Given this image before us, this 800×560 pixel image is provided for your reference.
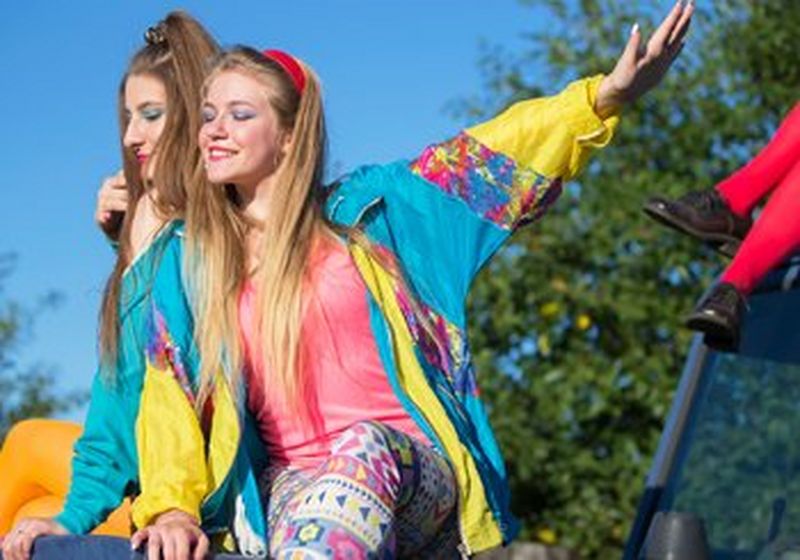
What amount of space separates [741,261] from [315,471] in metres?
1.31

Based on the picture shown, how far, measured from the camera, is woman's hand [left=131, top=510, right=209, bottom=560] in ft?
11.1

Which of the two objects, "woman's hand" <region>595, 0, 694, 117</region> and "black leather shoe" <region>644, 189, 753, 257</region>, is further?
"black leather shoe" <region>644, 189, 753, 257</region>

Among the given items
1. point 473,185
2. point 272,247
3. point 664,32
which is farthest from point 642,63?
point 272,247

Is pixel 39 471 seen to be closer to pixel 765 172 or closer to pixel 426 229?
pixel 426 229

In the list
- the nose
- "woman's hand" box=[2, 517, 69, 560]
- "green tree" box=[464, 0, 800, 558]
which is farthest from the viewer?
"green tree" box=[464, 0, 800, 558]

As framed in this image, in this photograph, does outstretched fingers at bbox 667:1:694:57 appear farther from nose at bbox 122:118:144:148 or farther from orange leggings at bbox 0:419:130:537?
orange leggings at bbox 0:419:130:537

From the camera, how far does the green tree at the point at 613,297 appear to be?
944 centimetres

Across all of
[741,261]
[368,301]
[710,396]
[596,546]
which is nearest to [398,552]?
[368,301]

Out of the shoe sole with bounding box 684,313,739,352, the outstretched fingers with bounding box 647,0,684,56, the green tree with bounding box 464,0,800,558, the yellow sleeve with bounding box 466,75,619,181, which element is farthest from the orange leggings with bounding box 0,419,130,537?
the green tree with bounding box 464,0,800,558

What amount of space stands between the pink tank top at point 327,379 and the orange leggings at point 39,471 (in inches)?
27.1

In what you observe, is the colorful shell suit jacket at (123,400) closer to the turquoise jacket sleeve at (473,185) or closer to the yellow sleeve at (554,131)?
the turquoise jacket sleeve at (473,185)

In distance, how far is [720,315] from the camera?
14.4 feet

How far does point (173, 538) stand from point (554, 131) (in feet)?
3.56

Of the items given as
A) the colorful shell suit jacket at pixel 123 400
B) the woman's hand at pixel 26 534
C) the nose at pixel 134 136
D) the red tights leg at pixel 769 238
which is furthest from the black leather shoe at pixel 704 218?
the woman's hand at pixel 26 534
